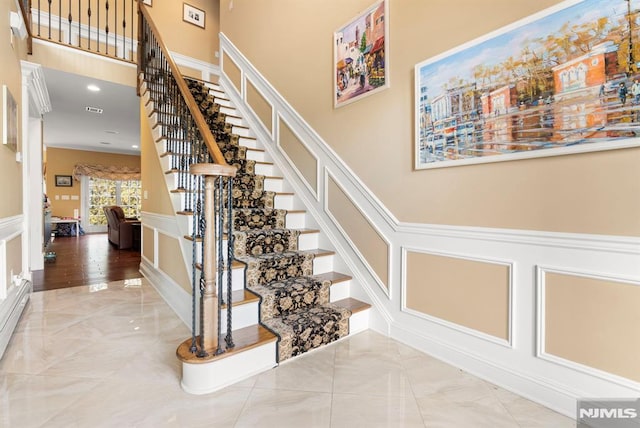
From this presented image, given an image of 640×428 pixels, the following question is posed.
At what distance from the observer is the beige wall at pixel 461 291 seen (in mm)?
1817

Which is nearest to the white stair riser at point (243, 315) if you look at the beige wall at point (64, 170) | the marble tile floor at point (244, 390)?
the marble tile floor at point (244, 390)

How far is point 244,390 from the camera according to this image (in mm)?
1696

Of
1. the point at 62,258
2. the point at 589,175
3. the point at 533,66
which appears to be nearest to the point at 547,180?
the point at 589,175

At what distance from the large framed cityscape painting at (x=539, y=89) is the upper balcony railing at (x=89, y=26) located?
4.44 metres

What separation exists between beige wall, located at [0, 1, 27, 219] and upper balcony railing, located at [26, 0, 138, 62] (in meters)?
1.11

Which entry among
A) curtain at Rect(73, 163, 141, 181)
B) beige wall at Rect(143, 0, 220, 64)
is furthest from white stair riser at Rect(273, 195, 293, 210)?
curtain at Rect(73, 163, 141, 181)

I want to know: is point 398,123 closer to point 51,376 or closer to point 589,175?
point 589,175

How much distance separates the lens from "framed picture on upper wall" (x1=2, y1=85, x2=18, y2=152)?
2.30 meters

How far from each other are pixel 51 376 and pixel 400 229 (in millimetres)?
2383

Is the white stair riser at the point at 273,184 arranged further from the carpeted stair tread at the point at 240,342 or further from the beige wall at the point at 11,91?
the beige wall at the point at 11,91

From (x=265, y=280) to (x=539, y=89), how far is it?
212 cm

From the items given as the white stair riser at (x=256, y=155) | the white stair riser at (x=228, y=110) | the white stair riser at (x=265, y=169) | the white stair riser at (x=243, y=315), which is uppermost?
the white stair riser at (x=228, y=110)

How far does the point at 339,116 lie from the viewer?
9.23ft

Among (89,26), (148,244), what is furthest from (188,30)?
(148,244)
